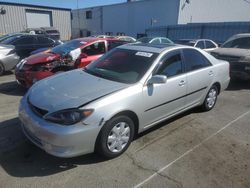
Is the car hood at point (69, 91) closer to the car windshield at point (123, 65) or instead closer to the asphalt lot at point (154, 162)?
the car windshield at point (123, 65)

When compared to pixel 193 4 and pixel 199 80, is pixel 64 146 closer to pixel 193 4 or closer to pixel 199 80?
pixel 199 80

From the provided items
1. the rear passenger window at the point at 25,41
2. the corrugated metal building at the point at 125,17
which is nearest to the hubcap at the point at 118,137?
the rear passenger window at the point at 25,41

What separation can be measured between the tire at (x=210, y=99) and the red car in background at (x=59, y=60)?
3.34 meters

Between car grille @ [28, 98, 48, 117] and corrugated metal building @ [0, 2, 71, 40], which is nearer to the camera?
car grille @ [28, 98, 48, 117]

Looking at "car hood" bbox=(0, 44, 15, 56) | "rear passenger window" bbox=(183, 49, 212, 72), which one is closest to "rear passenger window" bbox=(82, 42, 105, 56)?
"rear passenger window" bbox=(183, 49, 212, 72)

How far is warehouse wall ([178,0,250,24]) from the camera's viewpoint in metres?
28.8

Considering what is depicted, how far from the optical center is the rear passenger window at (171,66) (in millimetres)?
4027

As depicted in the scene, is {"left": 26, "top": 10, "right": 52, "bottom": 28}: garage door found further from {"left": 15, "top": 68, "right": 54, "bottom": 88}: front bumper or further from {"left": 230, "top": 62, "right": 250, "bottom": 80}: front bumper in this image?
{"left": 230, "top": 62, "right": 250, "bottom": 80}: front bumper

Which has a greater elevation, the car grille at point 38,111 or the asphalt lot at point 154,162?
the car grille at point 38,111

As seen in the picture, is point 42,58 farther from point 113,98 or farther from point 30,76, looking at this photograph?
point 113,98

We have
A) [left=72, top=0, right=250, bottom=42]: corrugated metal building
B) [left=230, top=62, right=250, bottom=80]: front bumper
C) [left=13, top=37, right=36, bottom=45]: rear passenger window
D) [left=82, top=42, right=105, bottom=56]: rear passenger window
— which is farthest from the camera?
[left=72, top=0, right=250, bottom=42]: corrugated metal building

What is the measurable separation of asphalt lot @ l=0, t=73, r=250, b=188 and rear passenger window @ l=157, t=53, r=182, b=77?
1055 mm

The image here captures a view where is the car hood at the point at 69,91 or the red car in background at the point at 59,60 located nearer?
the car hood at the point at 69,91

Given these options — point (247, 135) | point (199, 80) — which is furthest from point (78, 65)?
point (247, 135)
